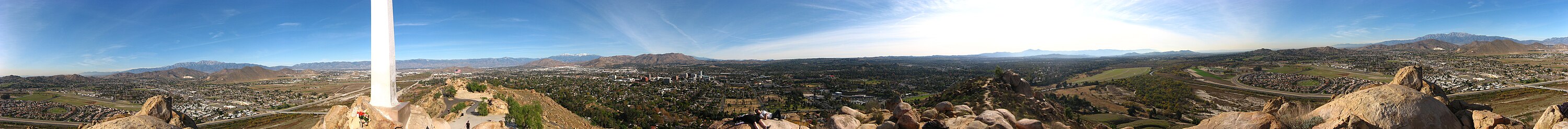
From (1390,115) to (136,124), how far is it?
38.7 feet

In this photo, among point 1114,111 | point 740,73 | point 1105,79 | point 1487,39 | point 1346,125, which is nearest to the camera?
point 1346,125

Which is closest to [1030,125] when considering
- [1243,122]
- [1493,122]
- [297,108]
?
[1243,122]

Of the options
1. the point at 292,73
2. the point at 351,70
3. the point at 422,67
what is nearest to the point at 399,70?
the point at 422,67

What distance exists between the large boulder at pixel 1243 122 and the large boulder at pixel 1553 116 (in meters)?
1.42

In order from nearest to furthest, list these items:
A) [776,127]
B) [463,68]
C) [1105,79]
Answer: [776,127], [1105,79], [463,68]

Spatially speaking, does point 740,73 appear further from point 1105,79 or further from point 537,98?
point 1105,79

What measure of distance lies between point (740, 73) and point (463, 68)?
9866 mm

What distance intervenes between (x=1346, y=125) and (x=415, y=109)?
354 inches

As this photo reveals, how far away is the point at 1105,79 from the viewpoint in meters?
6.99

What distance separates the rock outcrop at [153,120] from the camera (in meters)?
4.07

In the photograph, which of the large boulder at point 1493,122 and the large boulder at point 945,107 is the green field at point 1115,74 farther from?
the large boulder at point 945,107

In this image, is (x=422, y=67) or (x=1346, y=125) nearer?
(x=1346, y=125)

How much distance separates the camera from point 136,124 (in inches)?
168

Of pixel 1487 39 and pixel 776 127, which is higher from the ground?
pixel 1487 39
